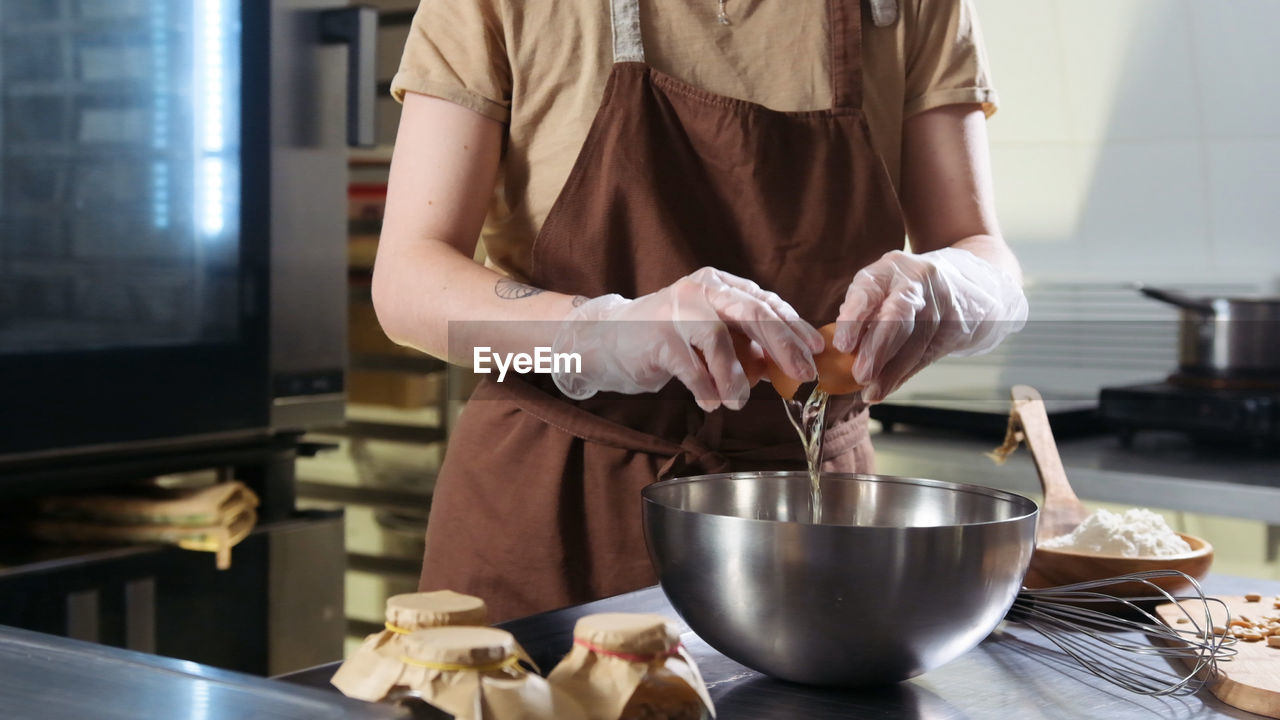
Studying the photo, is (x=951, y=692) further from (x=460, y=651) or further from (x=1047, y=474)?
(x=1047, y=474)

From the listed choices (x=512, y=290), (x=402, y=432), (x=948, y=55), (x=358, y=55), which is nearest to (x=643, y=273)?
(x=512, y=290)

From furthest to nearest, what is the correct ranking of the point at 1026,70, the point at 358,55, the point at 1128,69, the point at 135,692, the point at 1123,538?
the point at 1026,70 < the point at 1128,69 < the point at 358,55 < the point at 1123,538 < the point at 135,692

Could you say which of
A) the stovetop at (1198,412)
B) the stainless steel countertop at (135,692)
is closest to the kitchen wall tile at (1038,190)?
the stovetop at (1198,412)

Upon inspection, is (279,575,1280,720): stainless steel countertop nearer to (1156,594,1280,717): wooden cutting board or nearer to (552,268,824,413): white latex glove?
(1156,594,1280,717): wooden cutting board

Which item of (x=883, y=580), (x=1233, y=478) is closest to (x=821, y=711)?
(x=883, y=580)

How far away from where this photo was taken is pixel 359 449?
7.11ft

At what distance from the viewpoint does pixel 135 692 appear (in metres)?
0.46

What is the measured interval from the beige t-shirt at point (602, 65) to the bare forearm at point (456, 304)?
0.13 metres

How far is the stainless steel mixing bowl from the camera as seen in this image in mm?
650

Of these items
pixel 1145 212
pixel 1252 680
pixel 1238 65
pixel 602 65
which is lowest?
pixel 1252 680

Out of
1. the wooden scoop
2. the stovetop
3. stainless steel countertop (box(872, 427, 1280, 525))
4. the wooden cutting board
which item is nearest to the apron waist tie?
the wooden scoop

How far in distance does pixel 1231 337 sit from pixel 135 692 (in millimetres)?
2022

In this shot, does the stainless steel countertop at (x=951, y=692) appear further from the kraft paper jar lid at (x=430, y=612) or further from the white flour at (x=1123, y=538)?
the white flour at (x=1123, y=538)

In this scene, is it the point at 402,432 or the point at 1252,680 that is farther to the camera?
the point at 402,432
